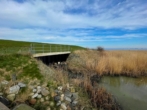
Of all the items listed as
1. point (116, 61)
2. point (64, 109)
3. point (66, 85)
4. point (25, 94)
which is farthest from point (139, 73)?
point (25, 94)

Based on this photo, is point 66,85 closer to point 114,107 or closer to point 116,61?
point 114,107

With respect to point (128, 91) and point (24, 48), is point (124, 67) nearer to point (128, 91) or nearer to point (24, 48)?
point (128, 91)

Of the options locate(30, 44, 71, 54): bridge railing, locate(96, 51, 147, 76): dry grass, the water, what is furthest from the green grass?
the water

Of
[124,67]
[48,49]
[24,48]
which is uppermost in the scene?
[24,48]

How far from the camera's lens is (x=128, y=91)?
8.77 m

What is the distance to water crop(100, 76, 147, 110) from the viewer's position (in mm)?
6708

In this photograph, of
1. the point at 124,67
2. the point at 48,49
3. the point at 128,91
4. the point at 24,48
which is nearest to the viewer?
the point at 128,91

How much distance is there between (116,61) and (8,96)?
986 centimetres

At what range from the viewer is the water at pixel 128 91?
6.71 m

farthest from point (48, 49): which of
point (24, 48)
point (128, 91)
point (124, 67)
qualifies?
point (128, 91)

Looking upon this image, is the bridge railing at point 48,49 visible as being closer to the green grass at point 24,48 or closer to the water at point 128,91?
the green grass at point 24,48

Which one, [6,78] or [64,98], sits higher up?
[6,78]

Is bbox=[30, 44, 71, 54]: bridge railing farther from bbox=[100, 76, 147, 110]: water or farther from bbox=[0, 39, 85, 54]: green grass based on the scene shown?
bbox=[100, 76, 147, 110]: water

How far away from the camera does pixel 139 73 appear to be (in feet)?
39.6
